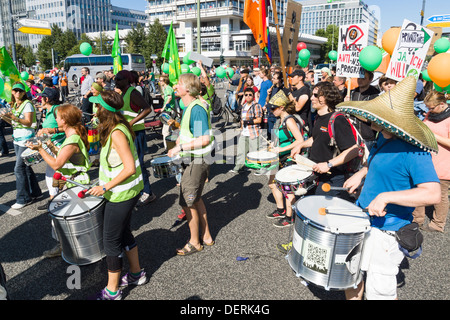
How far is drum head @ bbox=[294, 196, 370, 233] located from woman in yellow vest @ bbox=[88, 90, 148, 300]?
151cm

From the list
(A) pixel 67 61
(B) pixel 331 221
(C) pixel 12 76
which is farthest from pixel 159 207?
(A) pixel 67 61

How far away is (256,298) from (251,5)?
20.4ft

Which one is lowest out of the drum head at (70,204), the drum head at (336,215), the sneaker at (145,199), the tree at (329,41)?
the sneaker at (145,199)

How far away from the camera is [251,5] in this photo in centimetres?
706

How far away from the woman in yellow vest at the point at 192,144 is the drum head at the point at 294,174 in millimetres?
866

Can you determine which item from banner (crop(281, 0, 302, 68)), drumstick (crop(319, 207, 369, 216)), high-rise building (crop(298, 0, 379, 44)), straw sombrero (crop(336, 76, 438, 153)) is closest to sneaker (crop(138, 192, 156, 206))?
drumstick (crop(319, 207, 369, 216))

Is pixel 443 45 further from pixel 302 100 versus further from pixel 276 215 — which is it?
pixel 276 215

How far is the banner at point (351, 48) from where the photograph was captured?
240 inches

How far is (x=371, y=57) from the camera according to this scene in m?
5.46

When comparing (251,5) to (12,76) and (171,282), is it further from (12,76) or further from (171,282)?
(171,282)

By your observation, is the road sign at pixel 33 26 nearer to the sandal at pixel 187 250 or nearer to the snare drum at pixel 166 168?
the snare drum at pixel 166 168

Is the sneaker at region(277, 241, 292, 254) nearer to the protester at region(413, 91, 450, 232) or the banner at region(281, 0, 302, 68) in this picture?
the protester at region(413, 91, 450, 232)

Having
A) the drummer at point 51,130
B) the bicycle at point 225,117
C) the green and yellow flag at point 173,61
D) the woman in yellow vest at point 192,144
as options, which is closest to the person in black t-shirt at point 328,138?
the woman in yellow vest at point 192,144
